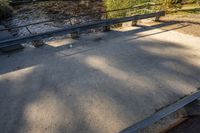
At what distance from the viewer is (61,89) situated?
5301mm

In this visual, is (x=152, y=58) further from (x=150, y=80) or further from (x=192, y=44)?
(x=192, y=44)

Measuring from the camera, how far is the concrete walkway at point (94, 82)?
4.29 meters

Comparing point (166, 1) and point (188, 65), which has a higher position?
point (166, 1)

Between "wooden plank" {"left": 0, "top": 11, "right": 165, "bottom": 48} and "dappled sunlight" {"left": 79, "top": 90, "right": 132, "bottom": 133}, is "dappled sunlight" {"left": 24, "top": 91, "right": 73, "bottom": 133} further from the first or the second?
"wooden plank" {"left": 0, "top": 11, "right": 165, "bottom": 48}

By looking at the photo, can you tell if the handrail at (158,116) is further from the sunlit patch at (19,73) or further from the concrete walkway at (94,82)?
the sunlit patch at (19,73)

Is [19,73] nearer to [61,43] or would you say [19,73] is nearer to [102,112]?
[61,43]

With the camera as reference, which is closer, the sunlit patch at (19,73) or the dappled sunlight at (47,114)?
the dappled sunlight at (47,114)

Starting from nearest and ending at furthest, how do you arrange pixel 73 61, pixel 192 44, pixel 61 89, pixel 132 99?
pixel 132 99 → pixel 61 89 → pixel 73 61 → pixel 192 44

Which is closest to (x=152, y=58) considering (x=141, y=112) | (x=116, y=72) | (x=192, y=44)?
(x=116, y=72)

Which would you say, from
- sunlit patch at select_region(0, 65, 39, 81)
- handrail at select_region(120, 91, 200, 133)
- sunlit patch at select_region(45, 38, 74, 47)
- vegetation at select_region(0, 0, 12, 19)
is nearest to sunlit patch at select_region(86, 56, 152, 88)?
handrail at select_region(120, 91, 200, 133)

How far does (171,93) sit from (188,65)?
1909mm

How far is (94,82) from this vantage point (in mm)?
5547

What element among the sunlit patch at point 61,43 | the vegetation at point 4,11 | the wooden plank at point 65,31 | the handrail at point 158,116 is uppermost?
the wooden plank at point 65,31

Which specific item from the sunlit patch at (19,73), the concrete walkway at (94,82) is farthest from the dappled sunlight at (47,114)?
the sunlit patch at (19,73)
